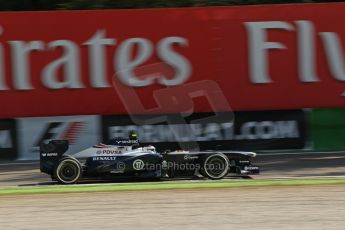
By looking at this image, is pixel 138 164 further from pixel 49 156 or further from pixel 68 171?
pixel 49 156

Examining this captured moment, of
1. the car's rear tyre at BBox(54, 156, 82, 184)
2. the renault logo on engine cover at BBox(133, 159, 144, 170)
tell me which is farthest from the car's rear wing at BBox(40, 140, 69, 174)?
the renault logo on engine cover at BBox(133, 159, 144, 170)

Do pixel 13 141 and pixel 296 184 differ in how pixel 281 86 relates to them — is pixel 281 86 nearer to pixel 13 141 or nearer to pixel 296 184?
pixel 296 184

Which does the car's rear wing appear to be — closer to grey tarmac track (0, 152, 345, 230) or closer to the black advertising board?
grey tarmac track (0, 152, 345, 230)

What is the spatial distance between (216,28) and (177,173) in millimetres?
5085

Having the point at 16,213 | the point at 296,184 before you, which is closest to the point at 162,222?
the point at 16,213

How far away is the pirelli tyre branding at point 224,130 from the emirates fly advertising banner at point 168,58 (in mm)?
244

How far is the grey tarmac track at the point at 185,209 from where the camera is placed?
295 inches

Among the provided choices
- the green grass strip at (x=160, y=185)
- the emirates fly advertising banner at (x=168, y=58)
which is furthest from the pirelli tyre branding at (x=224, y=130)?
the green grass strip at (x=160, y=185)

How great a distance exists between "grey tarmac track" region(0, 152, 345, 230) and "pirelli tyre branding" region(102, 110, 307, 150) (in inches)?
195

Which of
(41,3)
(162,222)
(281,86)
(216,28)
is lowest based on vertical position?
(162,222)

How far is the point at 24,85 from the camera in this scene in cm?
1480

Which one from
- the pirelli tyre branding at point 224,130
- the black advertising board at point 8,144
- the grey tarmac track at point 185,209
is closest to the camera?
the grey tarmac track at point 185,209

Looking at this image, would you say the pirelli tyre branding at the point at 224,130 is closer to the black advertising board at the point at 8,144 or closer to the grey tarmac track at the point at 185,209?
the black advertising board at the point at 8,144

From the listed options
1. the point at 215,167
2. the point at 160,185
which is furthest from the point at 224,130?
the point at 160,185
